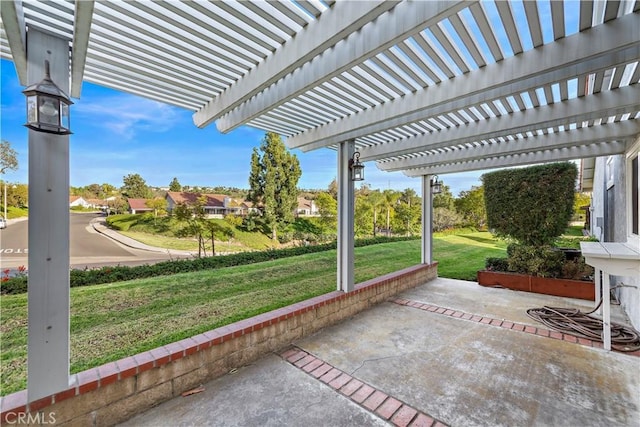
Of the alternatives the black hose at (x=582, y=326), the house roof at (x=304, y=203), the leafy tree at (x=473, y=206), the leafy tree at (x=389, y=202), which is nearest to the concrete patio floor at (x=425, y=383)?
the black hose at (x=582, y=326)

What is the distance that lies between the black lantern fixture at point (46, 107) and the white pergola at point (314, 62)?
0.15 m

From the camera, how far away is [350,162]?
15.1 feet

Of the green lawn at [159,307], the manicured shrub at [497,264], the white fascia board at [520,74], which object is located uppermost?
the white fascia board at [520,74]

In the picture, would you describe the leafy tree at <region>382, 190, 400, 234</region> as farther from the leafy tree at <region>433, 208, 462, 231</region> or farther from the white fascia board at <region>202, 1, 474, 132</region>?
the white fascia board at <region>202, 1, 474, 132</region>

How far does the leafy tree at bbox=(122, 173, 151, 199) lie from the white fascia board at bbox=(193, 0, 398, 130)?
1288cm

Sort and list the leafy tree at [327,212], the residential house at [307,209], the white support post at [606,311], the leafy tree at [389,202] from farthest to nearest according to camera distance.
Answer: the leafy tree at [389,202], the residential house at [307,209], the leafy tree at [327,212], the white support post at [606,311]

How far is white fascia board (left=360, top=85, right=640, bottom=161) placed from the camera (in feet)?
9.95

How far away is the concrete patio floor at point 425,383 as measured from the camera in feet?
7.53

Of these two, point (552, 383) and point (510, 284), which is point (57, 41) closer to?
point (552, 383)

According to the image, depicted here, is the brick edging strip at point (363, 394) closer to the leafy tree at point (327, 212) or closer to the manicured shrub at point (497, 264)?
the manicured shrub at point (497, 264)

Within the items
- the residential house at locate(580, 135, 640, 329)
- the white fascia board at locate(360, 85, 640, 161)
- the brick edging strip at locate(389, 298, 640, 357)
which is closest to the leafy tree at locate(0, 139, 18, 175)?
the white fascia board at locate(360, 85, 640, 161)

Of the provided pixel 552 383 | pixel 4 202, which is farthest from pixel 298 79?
pixel 4 202

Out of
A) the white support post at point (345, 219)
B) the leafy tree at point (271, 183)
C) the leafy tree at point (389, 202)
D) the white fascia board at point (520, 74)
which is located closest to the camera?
the white fascia board at point (520, 74)

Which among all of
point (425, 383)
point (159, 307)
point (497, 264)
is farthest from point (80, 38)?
point (497, 264)
